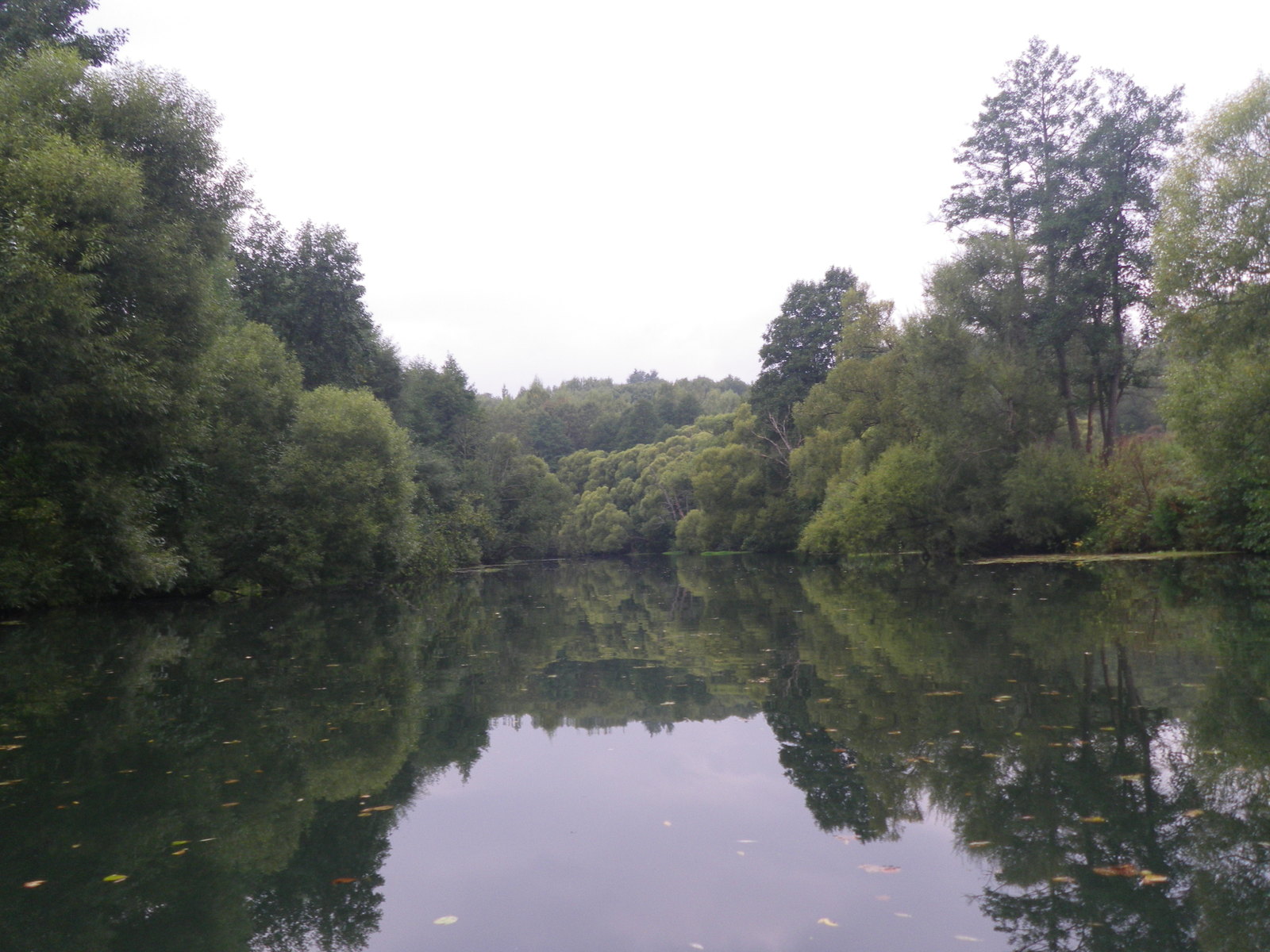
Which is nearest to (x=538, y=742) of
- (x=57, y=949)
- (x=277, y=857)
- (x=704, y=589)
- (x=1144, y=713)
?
(x=277, y=857)

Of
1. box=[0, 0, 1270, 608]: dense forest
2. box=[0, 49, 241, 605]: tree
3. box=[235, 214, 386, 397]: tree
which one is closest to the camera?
box=[0, 49, 241, 605]: tree

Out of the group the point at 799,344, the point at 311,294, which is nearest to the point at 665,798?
the point at 311,294

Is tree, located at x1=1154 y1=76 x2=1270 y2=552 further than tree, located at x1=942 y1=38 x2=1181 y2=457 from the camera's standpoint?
No

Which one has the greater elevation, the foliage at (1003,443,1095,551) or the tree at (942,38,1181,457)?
the tree at (942,38,1181,457)

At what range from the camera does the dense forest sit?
16.3m

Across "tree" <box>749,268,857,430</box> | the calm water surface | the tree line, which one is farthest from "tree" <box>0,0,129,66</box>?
"tree" <box>749,268,857,430</box>

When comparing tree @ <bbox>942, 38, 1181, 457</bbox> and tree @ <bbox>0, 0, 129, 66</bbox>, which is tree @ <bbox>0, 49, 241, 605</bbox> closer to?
tree @ <bbox>0, 0, 129, 66</bbox>

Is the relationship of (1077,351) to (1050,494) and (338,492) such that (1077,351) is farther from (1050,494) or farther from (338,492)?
(338,492)

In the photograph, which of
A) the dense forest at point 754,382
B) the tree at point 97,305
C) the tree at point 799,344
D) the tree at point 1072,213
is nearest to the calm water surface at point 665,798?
the tree at point 97,305

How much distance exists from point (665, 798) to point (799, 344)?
49.6m

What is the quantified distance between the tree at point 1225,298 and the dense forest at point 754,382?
78 mm

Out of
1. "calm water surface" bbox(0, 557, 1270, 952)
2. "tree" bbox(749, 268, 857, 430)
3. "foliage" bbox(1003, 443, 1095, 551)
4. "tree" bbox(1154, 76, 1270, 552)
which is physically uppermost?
"tree" bbox(749, 268, 857, 430)

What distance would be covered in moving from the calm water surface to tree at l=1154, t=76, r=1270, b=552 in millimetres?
12704

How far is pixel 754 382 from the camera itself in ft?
181
